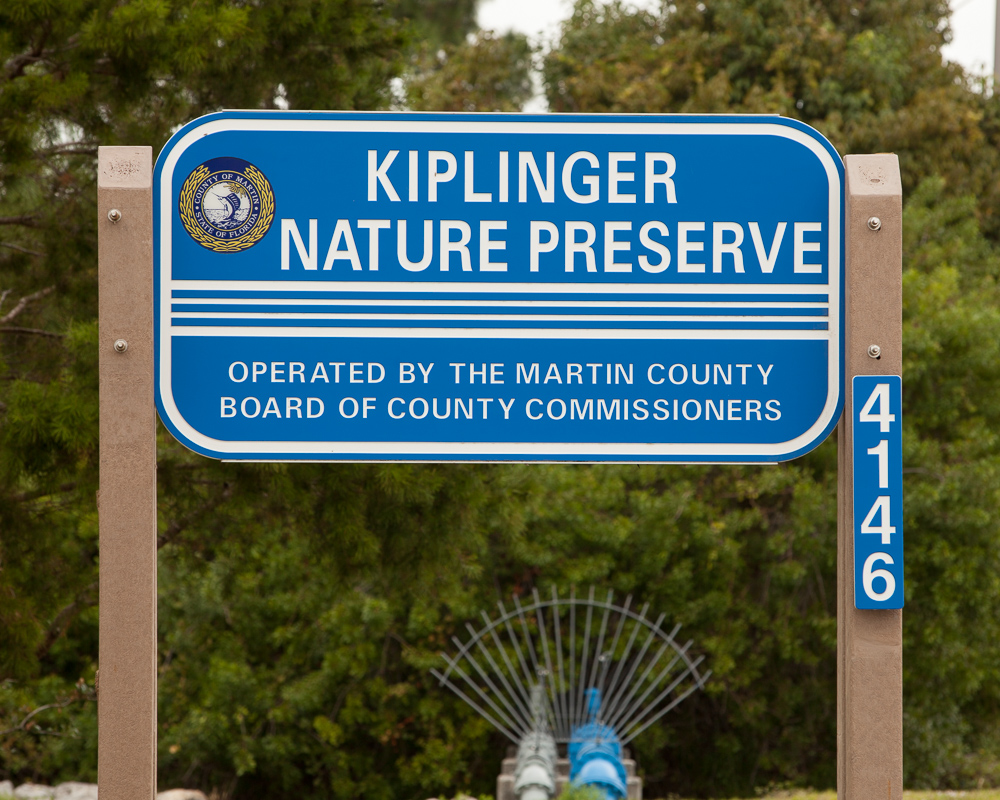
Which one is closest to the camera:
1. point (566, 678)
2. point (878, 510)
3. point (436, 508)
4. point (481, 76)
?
point (878, 510)

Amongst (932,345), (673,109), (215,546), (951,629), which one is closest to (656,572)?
(951,629)

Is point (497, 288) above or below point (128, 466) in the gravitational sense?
above

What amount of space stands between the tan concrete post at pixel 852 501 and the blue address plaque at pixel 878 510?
0.08 feet

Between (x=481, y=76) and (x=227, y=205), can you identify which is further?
(x=481, y=76)

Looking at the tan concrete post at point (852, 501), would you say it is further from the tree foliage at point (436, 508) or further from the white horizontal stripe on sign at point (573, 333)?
the tree foliage at point (436, 508)

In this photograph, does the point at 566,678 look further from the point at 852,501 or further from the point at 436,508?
the point at 852,501

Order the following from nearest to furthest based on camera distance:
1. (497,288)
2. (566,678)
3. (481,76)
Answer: (497,288), (566,678), (481,76)

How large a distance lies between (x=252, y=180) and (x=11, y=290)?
3.11m

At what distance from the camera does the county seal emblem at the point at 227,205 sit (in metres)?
2.57

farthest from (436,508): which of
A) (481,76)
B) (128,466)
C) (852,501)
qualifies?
(481,76)

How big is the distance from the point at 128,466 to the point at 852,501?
1.82m

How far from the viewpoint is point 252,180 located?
259 centimetres

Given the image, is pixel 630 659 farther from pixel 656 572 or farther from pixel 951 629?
pixel 951 629

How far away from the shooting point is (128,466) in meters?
2.54
